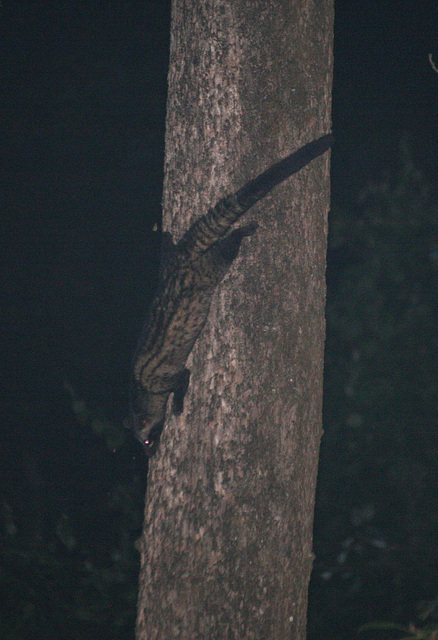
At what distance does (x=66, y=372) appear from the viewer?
3.97 m

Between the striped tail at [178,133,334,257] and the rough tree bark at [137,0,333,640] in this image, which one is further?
the striped tail at [178,133,334,257]

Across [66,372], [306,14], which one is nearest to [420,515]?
[66,372]

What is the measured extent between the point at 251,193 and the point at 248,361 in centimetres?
73

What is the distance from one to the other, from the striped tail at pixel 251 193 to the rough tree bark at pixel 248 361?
1.7 inches

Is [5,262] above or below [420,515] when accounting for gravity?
above

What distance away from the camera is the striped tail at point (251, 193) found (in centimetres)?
231

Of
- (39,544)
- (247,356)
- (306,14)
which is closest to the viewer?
(247,356)

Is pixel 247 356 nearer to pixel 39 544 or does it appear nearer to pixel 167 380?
pixel 167 380

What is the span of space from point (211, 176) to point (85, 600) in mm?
3002

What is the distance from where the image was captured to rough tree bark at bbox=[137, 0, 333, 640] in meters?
2.18

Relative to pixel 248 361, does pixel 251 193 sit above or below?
above

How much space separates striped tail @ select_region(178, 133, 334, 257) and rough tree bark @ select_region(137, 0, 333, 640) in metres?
0.04

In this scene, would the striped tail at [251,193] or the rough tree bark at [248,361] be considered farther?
the striped tail at [251,193]

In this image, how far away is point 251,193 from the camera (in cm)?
231
